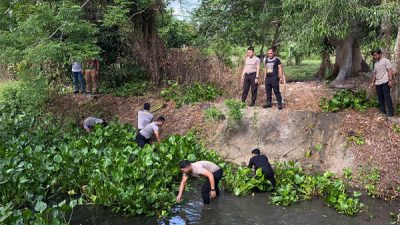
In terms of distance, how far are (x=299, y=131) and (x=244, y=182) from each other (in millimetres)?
3034

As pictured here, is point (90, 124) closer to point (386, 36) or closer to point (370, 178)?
point (370, 178)

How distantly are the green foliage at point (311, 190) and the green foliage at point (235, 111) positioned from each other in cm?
258

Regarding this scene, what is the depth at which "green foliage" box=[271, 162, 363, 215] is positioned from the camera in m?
8.99

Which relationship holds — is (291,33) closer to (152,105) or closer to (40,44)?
(152,105)

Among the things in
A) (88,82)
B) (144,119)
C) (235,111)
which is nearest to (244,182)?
(235,111)

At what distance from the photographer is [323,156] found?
38.1ft

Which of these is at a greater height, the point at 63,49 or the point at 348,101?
the point at 63,49

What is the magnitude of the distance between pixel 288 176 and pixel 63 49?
22.7 feet

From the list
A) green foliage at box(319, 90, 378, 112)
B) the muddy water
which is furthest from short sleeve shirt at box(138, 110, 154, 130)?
green foliage at box(319, 90, 378, 112)

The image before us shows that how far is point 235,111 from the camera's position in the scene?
42.1 feet

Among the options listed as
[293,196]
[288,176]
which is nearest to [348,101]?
[288,176]

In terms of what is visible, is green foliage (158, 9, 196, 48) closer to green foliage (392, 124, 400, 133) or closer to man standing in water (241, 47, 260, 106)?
man standing in water (241, 47, 260, 106)

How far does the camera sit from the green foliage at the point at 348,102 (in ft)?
40.5

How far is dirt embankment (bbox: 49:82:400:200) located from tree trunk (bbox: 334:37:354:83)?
995mm
